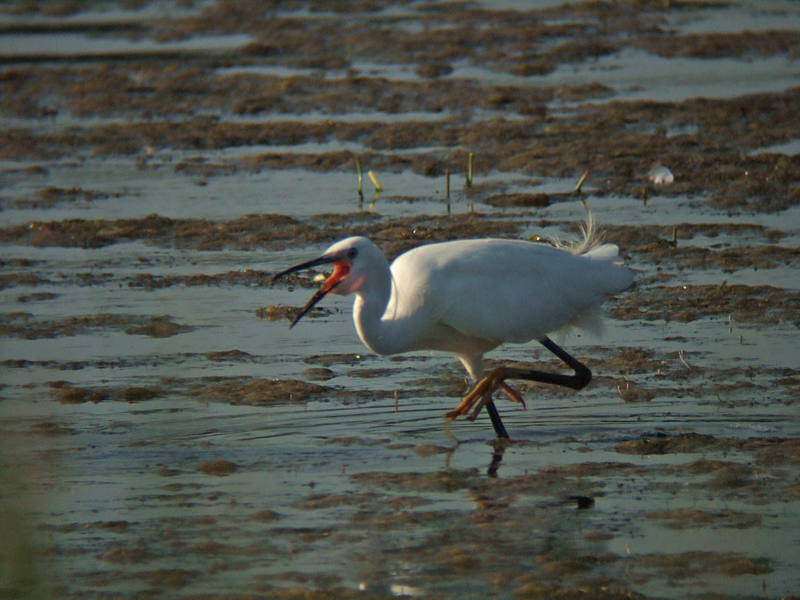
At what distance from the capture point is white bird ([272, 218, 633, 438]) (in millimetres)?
5270

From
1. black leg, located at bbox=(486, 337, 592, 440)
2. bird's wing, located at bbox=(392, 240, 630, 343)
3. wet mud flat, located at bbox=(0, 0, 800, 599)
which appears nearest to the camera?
wet mud flat, located at bbox=(0, 0, 800, 599)

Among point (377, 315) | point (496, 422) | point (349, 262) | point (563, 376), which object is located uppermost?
point (349, 262)

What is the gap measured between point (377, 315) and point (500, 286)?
640mm

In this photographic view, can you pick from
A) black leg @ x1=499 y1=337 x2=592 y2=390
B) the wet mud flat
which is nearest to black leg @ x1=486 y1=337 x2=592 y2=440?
black leg @ x1=499 y1=337 x2=592 y2=390

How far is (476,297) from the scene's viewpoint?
18.1 ft

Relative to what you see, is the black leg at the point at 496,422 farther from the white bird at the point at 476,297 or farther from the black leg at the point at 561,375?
the black leg at the point at 561,375

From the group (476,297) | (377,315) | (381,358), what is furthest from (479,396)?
(381,358)

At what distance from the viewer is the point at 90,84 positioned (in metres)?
14.7

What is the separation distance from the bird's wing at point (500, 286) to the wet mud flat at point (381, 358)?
1.70 ft

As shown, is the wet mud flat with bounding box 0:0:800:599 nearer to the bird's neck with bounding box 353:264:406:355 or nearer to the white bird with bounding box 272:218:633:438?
the white bird with bounding box 272:218:633:438

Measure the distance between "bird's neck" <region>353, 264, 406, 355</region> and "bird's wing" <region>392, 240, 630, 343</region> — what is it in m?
0.13

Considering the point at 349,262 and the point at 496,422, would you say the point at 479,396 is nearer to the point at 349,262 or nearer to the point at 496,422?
the point at 496,422

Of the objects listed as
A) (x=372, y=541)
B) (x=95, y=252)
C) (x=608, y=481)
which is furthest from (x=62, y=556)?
(x=95, y=252)

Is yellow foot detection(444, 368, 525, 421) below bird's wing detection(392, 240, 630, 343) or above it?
below
